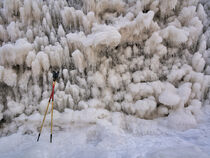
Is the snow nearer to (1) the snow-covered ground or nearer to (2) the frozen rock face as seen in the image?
(2) the frozen rock face

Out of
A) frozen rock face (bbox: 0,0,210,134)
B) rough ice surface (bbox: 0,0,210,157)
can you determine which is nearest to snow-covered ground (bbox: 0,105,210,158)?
rough ice surface (bbox: 0,0,210,157)

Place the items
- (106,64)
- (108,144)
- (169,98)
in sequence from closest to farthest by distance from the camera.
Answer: (108,144) → (169,98) → (106,64)

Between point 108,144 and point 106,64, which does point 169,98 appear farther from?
point 106,64

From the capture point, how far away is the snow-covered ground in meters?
2.98

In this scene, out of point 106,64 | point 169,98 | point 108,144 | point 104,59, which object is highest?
point 104,59

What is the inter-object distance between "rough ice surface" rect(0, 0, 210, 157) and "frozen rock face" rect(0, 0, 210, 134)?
0.03 m

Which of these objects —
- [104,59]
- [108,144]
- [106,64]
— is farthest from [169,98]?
[104,59]

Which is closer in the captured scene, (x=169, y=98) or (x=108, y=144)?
(x=108, y=144)

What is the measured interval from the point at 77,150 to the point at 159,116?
279cm

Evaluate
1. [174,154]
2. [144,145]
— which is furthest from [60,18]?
[174,154]

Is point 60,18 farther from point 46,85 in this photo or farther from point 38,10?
point 46,85

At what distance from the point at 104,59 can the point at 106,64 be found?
0.70 ft

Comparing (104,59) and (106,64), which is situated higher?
(104,59)

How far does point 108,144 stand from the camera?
354cm
